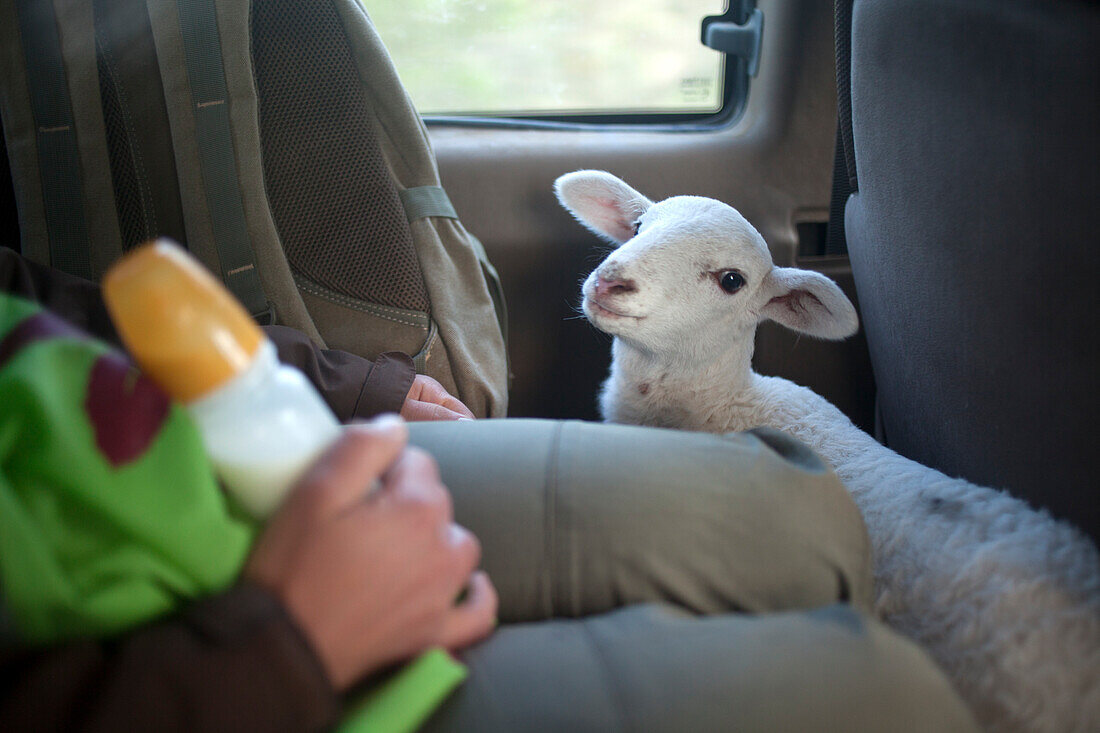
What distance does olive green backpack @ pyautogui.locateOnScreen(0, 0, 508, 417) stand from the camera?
814 millimetres

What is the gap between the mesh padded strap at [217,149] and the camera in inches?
33.2

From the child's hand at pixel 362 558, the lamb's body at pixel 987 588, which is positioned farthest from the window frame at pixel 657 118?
the child's hand at pixel 362 558

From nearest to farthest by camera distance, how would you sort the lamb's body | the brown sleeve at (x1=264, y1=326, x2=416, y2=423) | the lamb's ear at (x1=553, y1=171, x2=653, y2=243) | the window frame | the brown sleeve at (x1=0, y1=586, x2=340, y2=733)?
the brown sleeve at (x1=0, y1=586, x2=340, y2=733)
the lamb's body
the brown sleeve at (x1=264, y1=326, x2=416, y2=423)
the lamb's ear at (x1=553, y1=171, x2=653, y2=243)
the window frame

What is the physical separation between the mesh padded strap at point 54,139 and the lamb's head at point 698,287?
2.06ft

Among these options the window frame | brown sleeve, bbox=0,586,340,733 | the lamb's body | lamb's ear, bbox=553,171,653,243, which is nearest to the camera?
brown sleeve, bbox=0,586,340,733

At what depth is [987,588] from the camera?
0.55m

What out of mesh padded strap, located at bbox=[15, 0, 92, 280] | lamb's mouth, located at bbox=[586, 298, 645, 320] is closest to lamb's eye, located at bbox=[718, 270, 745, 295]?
lamb's mouth, located at bbox=[586, 298, 645, 320]

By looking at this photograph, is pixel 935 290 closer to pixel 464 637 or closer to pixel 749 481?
pixel 749 481

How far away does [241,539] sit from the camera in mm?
368

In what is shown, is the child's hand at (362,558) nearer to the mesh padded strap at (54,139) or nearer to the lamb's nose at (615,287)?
the lamb's nose at (615,287)

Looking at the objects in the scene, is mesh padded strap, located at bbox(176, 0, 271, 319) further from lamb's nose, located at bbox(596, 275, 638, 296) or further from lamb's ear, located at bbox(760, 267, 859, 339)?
lamb's ear, located at bbox(760, 267, 859, 339)

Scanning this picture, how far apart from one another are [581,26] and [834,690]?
1315 mm

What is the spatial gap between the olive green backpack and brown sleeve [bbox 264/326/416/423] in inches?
5.3

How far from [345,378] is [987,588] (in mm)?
662
